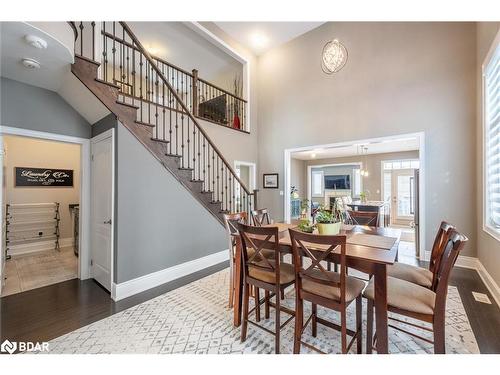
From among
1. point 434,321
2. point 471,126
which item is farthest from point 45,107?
point 471,126

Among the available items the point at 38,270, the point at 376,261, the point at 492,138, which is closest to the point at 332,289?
the point at 376,261

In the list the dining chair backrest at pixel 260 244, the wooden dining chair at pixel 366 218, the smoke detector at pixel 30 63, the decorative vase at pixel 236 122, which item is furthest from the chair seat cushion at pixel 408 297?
the decorative vase at pixel 236 122

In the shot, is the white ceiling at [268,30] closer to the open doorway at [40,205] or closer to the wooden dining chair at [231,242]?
the open doorway at [40,205]

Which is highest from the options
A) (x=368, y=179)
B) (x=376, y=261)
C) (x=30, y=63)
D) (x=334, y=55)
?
(x=334, y=55)

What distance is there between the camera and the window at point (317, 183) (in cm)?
1076

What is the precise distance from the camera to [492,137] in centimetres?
279

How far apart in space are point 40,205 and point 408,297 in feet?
20.3

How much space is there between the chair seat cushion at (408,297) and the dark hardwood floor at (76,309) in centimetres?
80

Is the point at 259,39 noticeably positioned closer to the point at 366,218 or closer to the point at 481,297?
the point at 366,218

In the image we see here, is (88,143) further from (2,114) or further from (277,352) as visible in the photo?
(277,352)

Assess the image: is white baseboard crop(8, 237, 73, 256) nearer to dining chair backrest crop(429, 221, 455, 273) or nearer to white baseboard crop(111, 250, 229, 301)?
white baseboard crop(111, 250, 229, 301)

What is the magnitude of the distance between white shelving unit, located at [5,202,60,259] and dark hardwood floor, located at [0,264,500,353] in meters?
2.21
